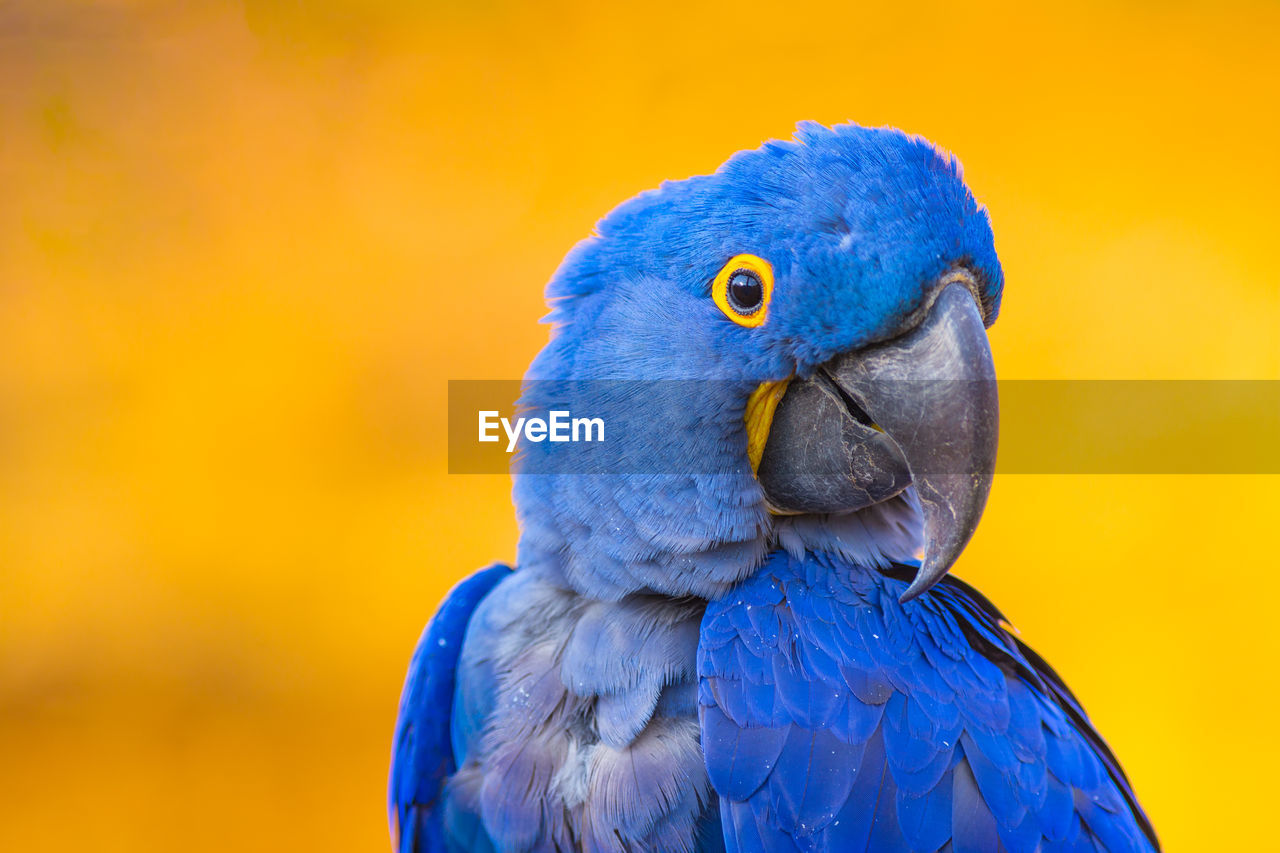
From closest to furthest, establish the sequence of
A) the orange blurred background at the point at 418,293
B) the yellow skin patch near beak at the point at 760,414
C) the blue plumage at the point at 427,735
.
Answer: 1. the yellow skin patch near beak at the point at 760,414
2. the blue plumage at the point at 427,735
3. the orange blurred background at the point at 418,293

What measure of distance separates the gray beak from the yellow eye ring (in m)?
0.11

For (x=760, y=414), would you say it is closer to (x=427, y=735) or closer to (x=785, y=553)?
(x=785, y=553)

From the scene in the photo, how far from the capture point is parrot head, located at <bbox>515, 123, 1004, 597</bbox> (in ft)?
3.15

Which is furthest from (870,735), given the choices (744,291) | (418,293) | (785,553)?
(418,293)

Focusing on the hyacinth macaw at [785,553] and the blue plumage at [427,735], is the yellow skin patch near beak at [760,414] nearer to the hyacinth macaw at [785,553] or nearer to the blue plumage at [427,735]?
the hyacinth macaw at [785,553]

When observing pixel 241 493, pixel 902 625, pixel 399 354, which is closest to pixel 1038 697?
pixel 902 625

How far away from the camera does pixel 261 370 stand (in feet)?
7.77

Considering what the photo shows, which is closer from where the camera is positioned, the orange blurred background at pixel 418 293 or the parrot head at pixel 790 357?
the parrot head at pixel 790 357

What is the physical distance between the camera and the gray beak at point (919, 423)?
949mm

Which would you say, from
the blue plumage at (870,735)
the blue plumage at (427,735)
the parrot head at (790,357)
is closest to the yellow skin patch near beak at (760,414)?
the parrot head at (790,357)

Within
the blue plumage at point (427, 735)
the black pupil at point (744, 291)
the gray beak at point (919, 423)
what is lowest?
the blue plumage at point (427, 735)

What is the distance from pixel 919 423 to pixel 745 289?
263 mm

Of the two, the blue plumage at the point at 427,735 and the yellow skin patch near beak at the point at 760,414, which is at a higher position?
the yellow skin patch near beak at the point at 760,414

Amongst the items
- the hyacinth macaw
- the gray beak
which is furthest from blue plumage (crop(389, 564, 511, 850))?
the gray beak
